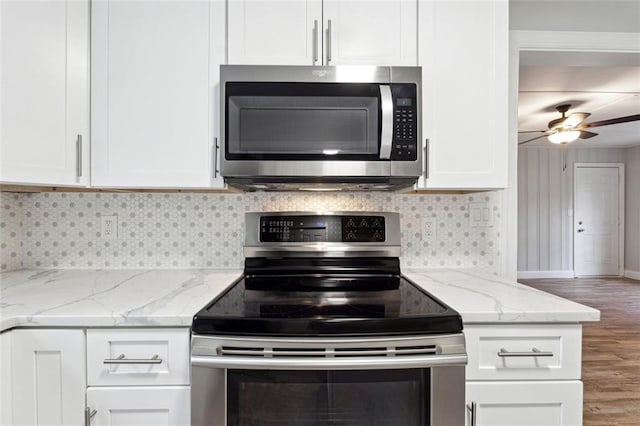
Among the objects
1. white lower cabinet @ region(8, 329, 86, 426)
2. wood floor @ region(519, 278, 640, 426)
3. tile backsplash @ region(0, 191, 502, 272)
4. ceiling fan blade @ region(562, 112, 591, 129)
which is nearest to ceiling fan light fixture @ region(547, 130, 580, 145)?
ceiling fan blade @ region(562, 112, 591, 129)

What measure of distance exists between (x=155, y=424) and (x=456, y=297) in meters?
1.02

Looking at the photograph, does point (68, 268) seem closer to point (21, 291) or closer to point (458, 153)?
point (21, 291)

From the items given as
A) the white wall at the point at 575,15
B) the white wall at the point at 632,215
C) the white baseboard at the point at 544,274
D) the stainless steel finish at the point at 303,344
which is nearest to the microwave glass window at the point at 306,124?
the stainless steel finish at the point at 303,344

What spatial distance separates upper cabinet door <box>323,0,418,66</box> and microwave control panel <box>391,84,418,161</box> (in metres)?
0.18

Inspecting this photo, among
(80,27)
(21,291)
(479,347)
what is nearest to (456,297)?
(479,347)

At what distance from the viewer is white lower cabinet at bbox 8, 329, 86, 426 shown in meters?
1.15

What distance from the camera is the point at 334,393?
3.71 feet

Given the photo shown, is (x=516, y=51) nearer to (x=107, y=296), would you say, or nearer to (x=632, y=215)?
(x=107, y=296)

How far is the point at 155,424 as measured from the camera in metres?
1.17

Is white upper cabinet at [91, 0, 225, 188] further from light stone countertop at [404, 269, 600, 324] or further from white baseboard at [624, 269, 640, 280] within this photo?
white baseboard at [624, 269, 640, 280]

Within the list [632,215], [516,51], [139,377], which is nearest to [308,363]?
[139,377]

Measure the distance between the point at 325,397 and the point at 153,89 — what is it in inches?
49.9

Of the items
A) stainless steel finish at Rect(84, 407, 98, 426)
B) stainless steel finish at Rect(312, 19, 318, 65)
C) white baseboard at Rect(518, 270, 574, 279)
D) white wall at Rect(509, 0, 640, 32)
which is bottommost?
white baseboard at Rect(518, 270, 574, 279)

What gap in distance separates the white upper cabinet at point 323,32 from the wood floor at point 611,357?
7.84ft
